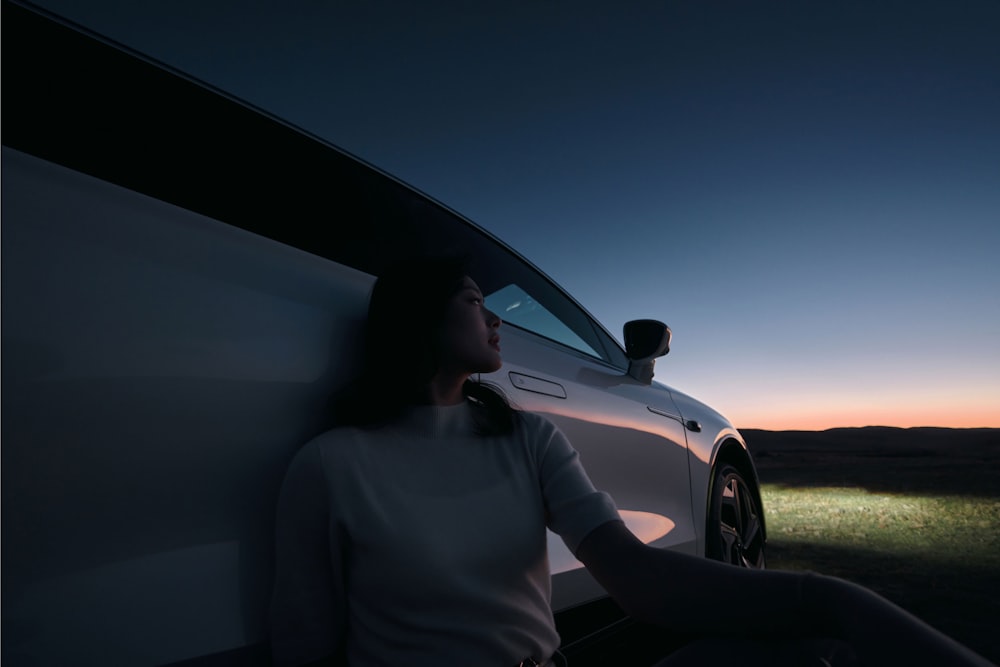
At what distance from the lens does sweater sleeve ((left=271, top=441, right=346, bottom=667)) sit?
86cm

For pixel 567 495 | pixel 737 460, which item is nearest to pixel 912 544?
pixel 737 460

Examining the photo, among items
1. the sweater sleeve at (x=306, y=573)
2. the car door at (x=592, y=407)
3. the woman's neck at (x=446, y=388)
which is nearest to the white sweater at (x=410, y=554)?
the sweater sleeve at (x=306, y=573)

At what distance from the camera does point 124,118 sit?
1.01 meters

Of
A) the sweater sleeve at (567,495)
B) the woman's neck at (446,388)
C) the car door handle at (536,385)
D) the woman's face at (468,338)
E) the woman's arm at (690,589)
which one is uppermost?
the woman's face at (468,338)

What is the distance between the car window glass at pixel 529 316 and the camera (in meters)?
2.01

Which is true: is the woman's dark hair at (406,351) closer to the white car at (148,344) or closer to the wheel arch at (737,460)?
the white car at (148,344)

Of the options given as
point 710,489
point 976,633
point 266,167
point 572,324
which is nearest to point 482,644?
point 266,167

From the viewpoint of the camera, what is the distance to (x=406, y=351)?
3.85 ft

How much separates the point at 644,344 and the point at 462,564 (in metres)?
1.78

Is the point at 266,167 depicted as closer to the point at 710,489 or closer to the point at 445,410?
the point at 445,410

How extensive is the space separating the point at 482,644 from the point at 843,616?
0.53 meters

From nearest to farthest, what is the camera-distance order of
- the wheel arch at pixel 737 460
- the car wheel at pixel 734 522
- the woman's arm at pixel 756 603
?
1. the woman's arm at pixel 756 603
2. the car wheel at pixel 734 522
3. the wheel arch at pixel 737 460

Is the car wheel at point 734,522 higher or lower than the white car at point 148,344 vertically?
lower

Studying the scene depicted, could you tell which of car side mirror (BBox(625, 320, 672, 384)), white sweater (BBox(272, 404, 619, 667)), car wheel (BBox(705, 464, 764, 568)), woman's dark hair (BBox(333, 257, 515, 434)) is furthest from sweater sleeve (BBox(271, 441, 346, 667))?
car wheel (BBox(705, 464, 764, 568))
